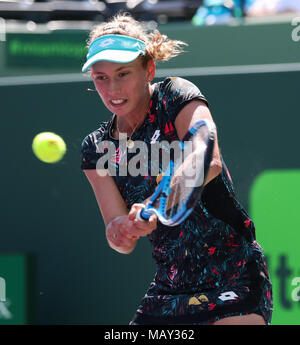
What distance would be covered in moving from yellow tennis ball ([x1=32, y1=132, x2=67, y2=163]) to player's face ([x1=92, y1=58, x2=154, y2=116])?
1.48 metres

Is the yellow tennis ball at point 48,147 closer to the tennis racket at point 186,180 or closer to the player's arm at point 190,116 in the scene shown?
the player's arm at point 190,116

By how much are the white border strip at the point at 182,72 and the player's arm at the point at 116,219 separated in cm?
132

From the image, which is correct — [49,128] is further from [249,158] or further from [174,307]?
[174,307]

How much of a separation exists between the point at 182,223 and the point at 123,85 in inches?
19.8


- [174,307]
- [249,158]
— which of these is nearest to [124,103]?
[174,307]

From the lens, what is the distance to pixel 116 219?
1862mm

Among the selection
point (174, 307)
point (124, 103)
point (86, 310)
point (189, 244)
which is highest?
point (124, 103)

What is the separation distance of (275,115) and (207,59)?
0.52 metres

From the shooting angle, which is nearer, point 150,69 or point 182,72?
point 150,69

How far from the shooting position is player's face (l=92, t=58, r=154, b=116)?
1.94 metres

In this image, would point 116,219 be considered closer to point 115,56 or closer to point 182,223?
point 182,223

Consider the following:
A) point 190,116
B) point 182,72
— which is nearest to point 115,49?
point 190,116

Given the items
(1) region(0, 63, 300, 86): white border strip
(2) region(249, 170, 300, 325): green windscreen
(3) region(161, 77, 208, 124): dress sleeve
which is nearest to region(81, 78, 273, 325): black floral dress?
(3) region(161, 77, 208, 124): dress sleeve

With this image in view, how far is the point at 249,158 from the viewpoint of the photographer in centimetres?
340
